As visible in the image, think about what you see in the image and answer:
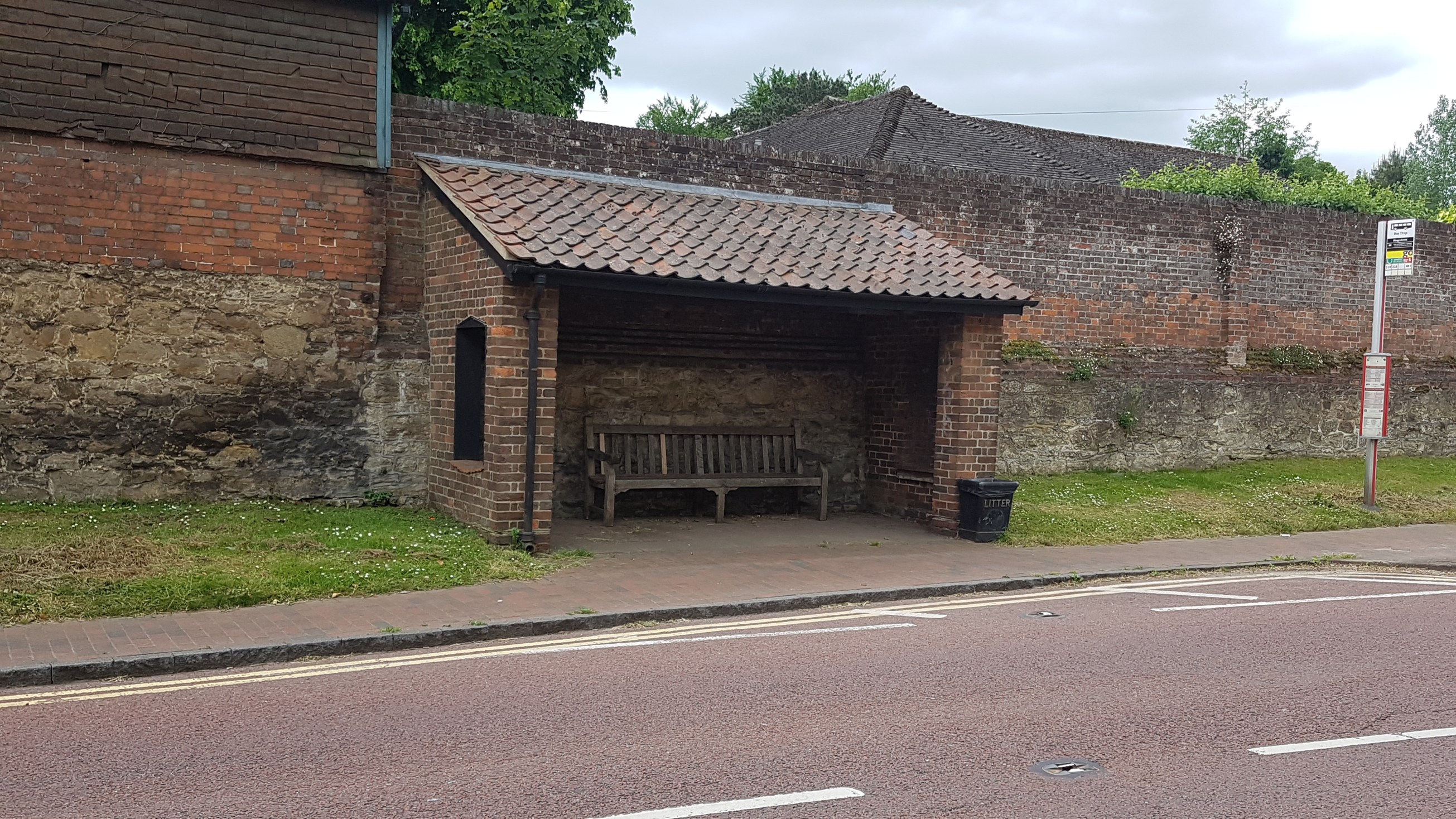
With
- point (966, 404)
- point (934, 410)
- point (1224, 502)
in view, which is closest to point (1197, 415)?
point (1224, 502)

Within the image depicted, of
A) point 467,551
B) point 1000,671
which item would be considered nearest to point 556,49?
point 467,551

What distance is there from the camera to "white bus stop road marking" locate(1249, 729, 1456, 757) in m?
5.36

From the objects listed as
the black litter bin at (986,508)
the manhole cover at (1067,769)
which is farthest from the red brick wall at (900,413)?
the manhole cover at (1067,769)

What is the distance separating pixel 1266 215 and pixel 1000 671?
1268cm

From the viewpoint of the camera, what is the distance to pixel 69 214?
1037 centimetres

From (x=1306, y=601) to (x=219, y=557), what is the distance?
8.54 meters

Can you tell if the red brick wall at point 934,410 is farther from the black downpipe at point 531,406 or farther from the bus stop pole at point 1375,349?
the bus stop pole at point 1375,349

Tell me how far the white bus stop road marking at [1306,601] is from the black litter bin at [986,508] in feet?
9.66

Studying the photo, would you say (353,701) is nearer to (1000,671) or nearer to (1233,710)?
(1000,671)

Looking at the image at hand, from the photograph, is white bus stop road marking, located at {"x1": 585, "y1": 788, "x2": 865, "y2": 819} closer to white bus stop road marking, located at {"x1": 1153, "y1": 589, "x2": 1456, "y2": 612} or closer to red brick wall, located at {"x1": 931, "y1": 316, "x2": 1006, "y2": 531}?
white bus stop road marking, located at {"x1": 1153, "y1": 589, "x2": 1456, "y2": 612}

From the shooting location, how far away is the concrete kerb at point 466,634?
21.2 feet

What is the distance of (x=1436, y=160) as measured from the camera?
58.1 m

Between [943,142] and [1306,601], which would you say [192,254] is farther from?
[943,142]

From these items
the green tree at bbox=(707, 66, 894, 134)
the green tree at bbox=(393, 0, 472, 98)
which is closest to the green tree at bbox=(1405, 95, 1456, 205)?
the green tree at bbox=(707, 66, 894, 134)
